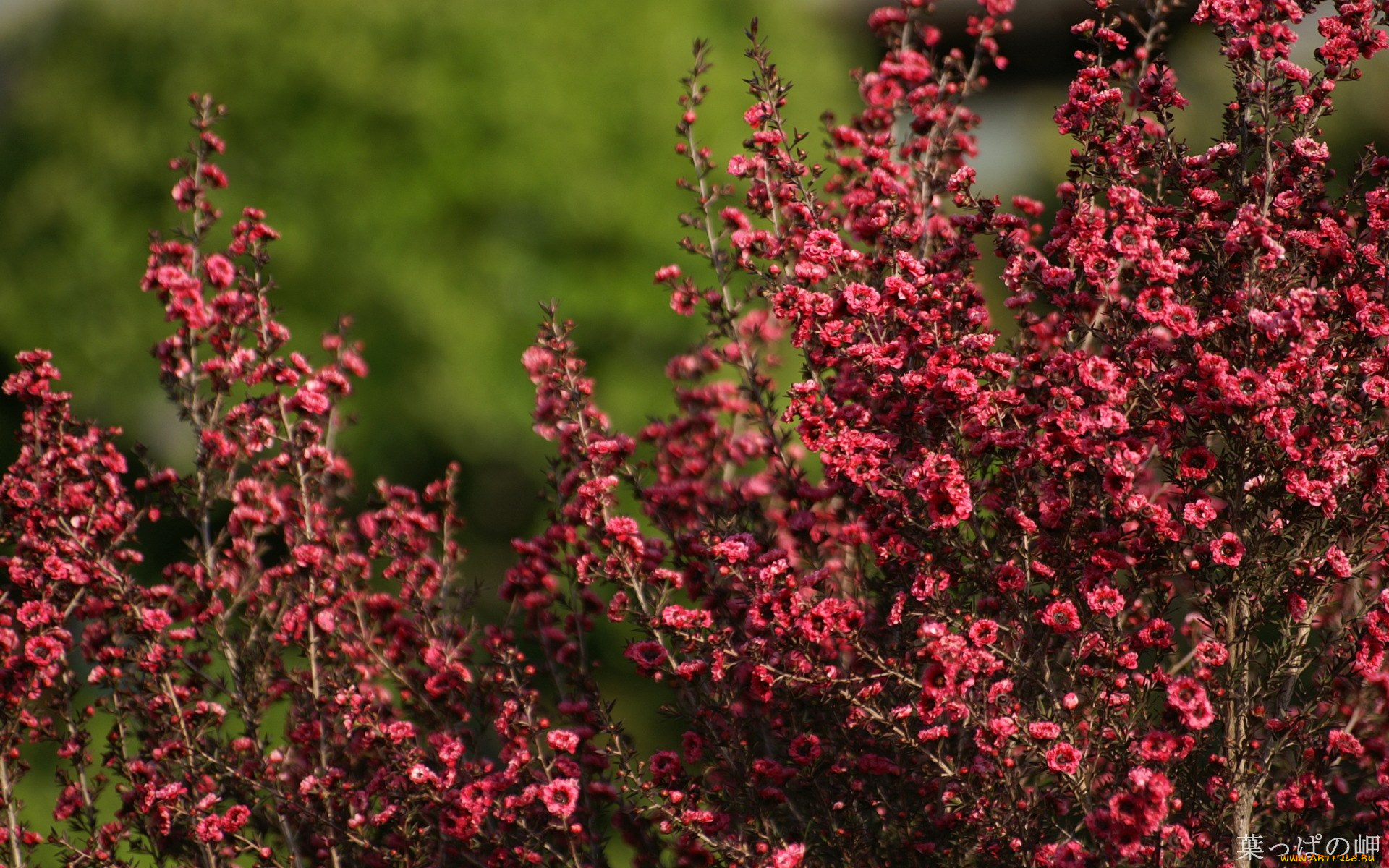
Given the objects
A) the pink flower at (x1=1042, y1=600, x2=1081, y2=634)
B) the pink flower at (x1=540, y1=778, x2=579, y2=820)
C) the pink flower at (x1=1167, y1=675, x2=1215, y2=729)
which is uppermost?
the pink flower at (x1=1042, y1=600, x2=1081, y2=634)

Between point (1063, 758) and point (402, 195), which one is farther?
point (402, 195)

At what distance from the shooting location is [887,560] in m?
3.58

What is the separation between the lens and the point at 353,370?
192 inches

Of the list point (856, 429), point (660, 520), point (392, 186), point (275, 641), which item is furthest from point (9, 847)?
point (392, 186)

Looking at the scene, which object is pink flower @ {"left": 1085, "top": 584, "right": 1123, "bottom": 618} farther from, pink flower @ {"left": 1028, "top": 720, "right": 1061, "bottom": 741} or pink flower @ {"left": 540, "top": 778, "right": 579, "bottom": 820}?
pink flower @ {"left": 540, "top": 778, "right": 579, "bottom": 820}

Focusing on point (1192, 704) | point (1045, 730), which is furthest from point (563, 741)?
point (1192, 704)

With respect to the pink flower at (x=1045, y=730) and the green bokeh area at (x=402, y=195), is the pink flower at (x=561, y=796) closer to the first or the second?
the pink flower at (x=1045, y=730)

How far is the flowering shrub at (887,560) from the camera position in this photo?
325 centimetres

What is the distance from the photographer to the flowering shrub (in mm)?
3254

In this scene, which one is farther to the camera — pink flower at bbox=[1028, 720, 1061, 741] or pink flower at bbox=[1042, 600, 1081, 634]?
pink flower at bbox=[1042, 600, 1081, 634]

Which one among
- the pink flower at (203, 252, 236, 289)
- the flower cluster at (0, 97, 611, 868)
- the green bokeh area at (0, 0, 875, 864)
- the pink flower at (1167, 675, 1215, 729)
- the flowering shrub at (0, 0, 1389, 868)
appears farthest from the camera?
the green bokeh area at (0, 0, 875, 864)

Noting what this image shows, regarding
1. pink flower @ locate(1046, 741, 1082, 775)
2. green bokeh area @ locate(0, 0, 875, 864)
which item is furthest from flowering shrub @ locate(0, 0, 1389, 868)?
green bokeh area @ locate(0, 0, 875, 864)

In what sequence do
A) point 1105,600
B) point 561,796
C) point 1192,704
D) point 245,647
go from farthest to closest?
1. point 245,647
2. point 561,796
3. point 1105,600
4. point 1192,704

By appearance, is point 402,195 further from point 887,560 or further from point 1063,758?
point 1063,758
